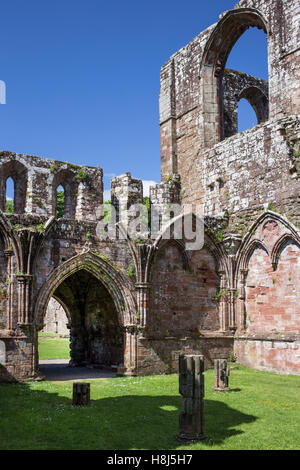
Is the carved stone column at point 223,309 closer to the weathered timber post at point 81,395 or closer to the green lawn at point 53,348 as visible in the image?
the weathered timber post at point 81,395

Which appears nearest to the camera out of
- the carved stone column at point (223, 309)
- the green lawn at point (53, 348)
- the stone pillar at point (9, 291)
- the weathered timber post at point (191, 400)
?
the weathered timber post at point (191, 400)

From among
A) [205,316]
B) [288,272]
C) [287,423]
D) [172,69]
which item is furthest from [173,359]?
[172,69]

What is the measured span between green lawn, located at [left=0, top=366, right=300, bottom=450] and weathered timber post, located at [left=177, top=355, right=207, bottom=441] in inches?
8.5

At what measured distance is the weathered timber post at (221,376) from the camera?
38.7 feet

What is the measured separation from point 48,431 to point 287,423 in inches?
154

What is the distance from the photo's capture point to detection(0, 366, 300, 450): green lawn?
24.2 ft

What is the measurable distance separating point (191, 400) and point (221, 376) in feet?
14.7

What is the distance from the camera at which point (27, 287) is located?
1347cm

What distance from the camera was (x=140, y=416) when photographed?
9.16 metres

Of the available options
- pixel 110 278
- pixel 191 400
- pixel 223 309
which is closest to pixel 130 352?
pixel 110 278

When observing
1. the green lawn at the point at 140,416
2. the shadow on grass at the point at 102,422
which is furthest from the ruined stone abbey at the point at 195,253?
the shadow on grass at the point at 102,422

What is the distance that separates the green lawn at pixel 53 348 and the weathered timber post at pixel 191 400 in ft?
48.0

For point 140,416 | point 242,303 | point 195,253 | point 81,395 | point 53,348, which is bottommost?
point 53,348

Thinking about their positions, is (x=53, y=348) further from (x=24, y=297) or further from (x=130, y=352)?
(x=24, y=297)
